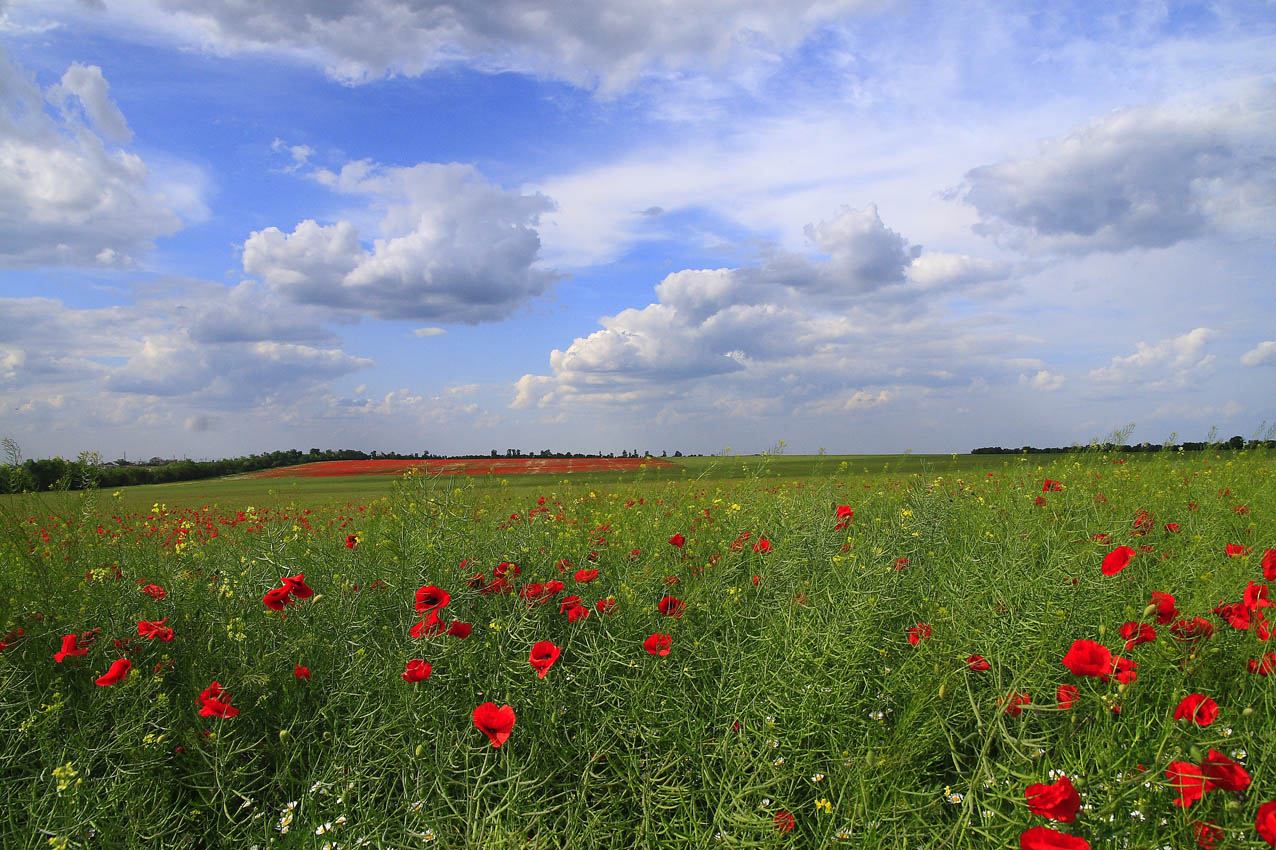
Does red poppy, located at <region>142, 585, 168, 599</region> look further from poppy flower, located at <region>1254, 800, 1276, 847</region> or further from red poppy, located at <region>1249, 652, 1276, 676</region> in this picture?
red poppy, located at <region>1249, 652, 1276, 676</region>

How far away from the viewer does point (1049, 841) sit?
5.00 feet

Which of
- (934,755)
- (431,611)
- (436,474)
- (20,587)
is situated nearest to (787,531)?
(934,755)

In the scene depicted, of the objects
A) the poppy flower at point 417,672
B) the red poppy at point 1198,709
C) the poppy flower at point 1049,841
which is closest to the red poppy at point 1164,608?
the red poppy at point 1198,709

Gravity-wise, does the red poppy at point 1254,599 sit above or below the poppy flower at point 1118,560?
below

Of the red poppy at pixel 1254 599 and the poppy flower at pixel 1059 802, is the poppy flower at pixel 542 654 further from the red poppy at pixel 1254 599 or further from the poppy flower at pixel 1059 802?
the red poppy at pixel 1254 599

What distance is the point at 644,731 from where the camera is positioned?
2.52 meters

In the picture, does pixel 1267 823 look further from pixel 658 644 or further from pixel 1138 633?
pixel 658 644

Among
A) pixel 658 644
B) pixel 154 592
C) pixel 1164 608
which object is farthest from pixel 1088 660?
pixel 154 592

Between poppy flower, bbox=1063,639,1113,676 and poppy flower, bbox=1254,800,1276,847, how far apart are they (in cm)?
46

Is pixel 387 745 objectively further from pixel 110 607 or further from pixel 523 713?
pixel 110 607

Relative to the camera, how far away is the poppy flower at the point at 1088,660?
1.91 meters

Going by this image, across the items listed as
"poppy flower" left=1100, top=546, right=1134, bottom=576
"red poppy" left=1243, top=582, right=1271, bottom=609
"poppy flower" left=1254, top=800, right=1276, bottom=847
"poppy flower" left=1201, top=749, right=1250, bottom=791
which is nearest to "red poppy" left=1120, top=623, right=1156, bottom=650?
"poppy flower" left=1100, top=546, right=1134, bottom=576

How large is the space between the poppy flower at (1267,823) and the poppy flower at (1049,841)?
337 mm

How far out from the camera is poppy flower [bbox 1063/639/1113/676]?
191cm
